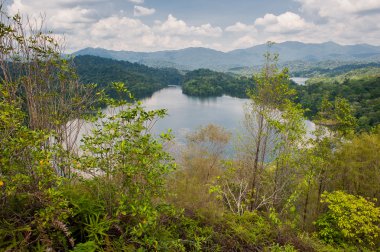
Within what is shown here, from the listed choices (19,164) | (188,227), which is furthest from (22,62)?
(188,227)

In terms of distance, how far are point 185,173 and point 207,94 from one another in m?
95.3

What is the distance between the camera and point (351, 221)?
36.8 feet

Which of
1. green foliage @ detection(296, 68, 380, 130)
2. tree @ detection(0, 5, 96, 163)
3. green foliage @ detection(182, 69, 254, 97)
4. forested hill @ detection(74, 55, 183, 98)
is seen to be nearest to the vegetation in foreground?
tree @ detection(0, 5, 96, 163)

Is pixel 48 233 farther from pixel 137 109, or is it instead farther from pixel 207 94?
pixel 207 94

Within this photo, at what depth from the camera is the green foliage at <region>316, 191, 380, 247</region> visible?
11103 millimetres

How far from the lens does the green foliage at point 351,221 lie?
11.1 meters

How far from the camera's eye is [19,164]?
3.83 meters

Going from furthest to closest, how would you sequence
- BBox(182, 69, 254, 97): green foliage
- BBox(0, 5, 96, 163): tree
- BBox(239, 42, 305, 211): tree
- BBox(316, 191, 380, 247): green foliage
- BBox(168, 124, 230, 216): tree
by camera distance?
BBox(182, 69, 254, 97): green foliage → BBox(168, 124, 230, 216): tree → BBox(239, 42, 305, 211): tree → BBox(316, 191, 380, 247): green foliage → BBox(0, 5, 96, 163): tree

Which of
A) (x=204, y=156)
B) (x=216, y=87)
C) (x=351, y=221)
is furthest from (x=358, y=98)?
(x=351, y=221)

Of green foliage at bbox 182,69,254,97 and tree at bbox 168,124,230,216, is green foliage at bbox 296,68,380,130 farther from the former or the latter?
tree at bbox 168,124,230,216

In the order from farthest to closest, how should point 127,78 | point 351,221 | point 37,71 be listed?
point 127,78 → point 351,221 → point 37,71

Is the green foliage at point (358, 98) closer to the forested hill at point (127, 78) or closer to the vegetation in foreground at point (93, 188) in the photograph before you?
the vegetation in foreground at point (93, 188)

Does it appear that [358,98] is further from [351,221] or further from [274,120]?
[351,221]

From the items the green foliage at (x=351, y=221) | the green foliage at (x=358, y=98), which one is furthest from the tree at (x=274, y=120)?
the green foliage at (x=358, y=98)
